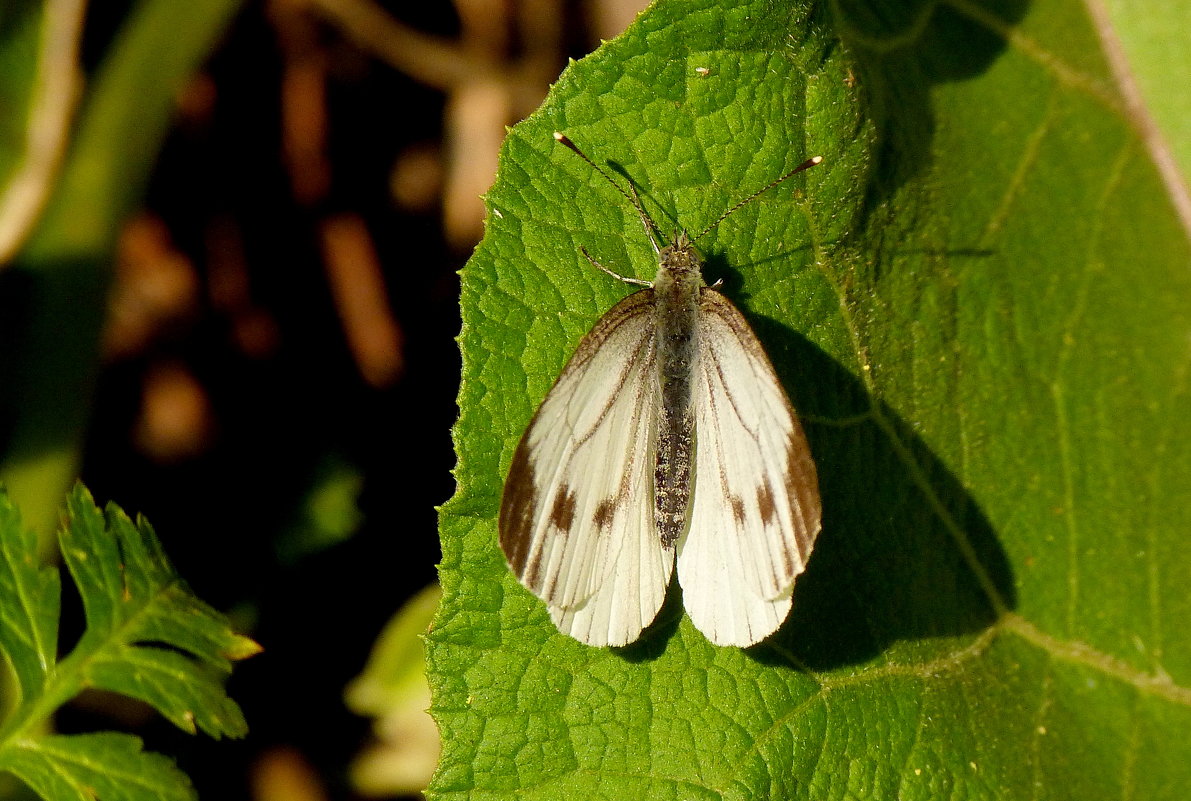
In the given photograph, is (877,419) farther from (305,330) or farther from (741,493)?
(305,330)

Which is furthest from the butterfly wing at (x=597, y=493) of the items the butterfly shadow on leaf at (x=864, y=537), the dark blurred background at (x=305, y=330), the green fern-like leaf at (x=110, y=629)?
the dark blurred background at (x=305, y=330)

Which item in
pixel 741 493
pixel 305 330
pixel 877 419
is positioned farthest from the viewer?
pixel 305 330

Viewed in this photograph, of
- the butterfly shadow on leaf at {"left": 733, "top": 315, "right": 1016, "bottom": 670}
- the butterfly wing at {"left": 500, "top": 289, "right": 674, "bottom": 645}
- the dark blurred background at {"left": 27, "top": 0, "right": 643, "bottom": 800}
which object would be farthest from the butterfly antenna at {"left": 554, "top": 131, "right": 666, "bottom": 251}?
the dark blurred background at {"left": 27, "top": 0, "right": 643, "bottom": 800}

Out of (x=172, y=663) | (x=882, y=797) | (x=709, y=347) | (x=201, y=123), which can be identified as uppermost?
(x=201, y=123)

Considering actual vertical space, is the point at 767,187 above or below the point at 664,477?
above

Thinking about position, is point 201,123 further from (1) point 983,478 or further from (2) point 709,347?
(1) point 983,478

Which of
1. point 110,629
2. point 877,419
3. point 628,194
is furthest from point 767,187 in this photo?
point 110,629

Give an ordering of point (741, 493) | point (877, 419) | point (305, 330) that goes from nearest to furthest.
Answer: point (741, 493), point (877, 419), point (305, 330)

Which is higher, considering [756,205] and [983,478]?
[756,205]

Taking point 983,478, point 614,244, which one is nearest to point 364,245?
point 614,244
